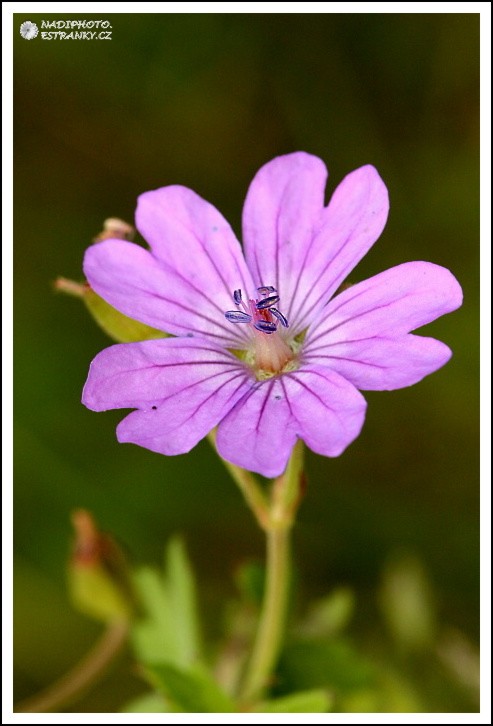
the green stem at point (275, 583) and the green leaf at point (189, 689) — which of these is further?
the green leaf at point (189, 689)

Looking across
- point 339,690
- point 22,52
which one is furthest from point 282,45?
point 339,690

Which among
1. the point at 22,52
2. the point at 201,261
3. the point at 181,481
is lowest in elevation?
the point at 181,481

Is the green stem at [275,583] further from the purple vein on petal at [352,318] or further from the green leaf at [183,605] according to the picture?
the purple vein on petal at [352,318]

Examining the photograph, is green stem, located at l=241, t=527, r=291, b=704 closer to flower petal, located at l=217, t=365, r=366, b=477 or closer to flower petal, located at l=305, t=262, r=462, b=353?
flower petal, located at l=217, t=365, r=366, b=477

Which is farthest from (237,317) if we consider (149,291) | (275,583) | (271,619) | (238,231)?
(238,231)

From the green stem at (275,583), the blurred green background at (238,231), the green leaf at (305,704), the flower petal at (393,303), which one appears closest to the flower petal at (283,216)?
the flower petal at (393,303)

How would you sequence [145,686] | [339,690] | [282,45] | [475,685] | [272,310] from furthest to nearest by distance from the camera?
[282,45] → [145,686] → [475,685] → [339,690] → [272,310]

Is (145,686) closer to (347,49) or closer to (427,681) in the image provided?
(427,681)
